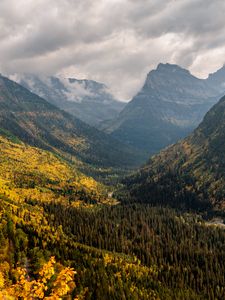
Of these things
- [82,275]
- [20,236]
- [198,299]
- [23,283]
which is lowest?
[198,299]

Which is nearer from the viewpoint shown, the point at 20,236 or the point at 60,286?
the point at 60,286

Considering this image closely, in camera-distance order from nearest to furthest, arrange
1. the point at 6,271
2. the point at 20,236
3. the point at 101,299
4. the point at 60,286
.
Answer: the point at 60,286
the point at 6,271
the point at 101,299
the point at 20,236

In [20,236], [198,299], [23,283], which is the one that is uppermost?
[23,283]

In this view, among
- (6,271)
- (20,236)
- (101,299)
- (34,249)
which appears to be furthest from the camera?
(20,236)

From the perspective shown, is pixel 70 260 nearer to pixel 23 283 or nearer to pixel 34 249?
pixel 34 249

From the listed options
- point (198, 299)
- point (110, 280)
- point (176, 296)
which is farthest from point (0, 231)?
point (198, 299)

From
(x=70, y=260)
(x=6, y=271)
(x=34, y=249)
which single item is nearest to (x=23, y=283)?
(x=6, y=271)

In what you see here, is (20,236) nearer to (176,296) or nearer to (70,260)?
(70,260)

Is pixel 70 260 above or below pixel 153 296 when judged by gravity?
above

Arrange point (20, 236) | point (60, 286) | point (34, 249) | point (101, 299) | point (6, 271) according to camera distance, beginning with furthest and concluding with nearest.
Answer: point (20, 236) → point (34, 249) → point (101, 299) → point (6, 271) → point (60, 286)
